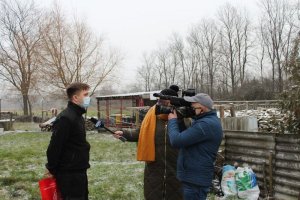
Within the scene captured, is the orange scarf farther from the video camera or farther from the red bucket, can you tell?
the red bucket

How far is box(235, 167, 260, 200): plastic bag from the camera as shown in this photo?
663 centimetres

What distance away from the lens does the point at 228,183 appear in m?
6.83

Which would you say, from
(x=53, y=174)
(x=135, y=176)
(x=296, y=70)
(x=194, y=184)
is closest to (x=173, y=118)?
(x=194, y=184)

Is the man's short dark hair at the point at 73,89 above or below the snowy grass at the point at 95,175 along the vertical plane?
above

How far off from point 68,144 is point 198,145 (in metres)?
1.38

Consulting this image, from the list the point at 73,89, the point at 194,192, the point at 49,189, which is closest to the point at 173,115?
the point at 194,192

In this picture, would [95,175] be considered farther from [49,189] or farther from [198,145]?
[198,145]

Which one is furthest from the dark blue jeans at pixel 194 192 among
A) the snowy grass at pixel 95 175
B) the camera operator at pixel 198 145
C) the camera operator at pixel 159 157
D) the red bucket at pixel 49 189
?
the snowy grass at pixel 95 175

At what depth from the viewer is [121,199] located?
730cm

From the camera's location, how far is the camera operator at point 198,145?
404 centimetres

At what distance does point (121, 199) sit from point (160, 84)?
224 ft

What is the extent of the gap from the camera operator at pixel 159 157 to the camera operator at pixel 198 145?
447mm

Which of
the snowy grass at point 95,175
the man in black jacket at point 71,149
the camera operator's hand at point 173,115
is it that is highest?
the camera operator's hand at point 173,115

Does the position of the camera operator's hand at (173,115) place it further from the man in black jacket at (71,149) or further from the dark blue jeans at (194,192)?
the man in black jacket at (71,149)
